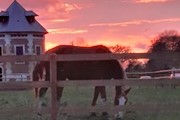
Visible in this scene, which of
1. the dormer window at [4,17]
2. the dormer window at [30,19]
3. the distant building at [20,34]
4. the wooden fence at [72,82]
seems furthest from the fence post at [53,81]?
the dormer window at [30,19]

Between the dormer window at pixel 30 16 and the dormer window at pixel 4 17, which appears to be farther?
the dormer window at pixel 30 16

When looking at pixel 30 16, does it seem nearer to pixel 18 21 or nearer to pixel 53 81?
pixel 18 21

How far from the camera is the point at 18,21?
61.0 m

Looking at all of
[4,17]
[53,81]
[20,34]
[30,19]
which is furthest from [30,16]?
[53,81]

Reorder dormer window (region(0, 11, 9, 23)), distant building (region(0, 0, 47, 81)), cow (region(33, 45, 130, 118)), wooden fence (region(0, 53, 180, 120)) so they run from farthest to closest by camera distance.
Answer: dormer window (region(0, 11, 9, 23)) < distant building (region(0, 0, 47, 81)) < cow (region(33, 45, 130, 118)) < wooden fence (region(0, 53, 180, 120))

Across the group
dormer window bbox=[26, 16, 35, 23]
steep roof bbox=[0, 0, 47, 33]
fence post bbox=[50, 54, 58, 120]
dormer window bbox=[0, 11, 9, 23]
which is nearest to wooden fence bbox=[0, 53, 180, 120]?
fence post bbox=[50, 54, 58, 120]

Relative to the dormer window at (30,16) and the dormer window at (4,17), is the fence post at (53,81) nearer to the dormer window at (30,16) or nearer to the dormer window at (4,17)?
the dormer window at (4,17)

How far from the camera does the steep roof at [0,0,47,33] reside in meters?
59.8

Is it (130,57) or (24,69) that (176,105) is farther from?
(24,69)

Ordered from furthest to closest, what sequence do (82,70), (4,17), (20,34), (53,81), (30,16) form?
(30,16), (4,17), (20,34), (82,70), (53,81)

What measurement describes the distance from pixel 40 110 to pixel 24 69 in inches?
1852

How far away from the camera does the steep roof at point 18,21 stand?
196 ft

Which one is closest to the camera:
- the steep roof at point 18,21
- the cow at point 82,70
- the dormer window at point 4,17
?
the cow at point 82,70

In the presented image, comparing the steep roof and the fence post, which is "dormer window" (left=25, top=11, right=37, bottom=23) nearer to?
the steep roof
